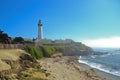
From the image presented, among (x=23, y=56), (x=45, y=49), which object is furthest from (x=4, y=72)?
(x=45, y=49)

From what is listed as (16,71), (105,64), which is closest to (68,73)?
(16,71)

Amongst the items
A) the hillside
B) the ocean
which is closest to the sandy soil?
the hillside

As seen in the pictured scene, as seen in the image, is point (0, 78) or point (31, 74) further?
point (31, 74)

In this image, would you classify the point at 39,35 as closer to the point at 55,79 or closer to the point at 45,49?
the point at 45,49

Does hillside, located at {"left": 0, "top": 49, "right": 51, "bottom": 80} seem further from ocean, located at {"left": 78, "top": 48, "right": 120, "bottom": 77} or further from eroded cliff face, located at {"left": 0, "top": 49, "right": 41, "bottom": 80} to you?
ocean, located at {"left": 78, "top": 48, "right": 120, "bottom": 77}

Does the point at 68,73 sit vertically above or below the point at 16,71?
below

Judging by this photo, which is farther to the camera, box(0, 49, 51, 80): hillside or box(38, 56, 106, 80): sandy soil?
box(38, 56, 106, 80): sandy soil

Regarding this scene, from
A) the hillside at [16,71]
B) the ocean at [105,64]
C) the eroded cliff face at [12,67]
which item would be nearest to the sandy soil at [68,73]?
the hillside at [16,71]

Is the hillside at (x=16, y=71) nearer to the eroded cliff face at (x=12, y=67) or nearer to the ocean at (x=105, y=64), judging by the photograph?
the eroded cliff face at (x=12, y=67)

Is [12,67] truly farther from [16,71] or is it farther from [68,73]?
[68,73]

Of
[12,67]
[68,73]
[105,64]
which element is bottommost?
[68,73]

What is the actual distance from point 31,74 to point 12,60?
4906 mm

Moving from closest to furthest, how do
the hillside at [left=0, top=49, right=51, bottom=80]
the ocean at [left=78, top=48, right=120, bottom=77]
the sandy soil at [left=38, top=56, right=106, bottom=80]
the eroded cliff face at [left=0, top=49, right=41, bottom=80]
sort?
the eroded cliff face at [left=0, top=49, right=41, bottom=80] < the hillside at [left=0, top=49, right=51, bottom=80] < the sandy soil at [left=38, top=56, right=106, bottom=80] < the ocean at [left=78, top=48, right=120, bottom=77]

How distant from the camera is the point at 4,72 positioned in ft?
77.1
